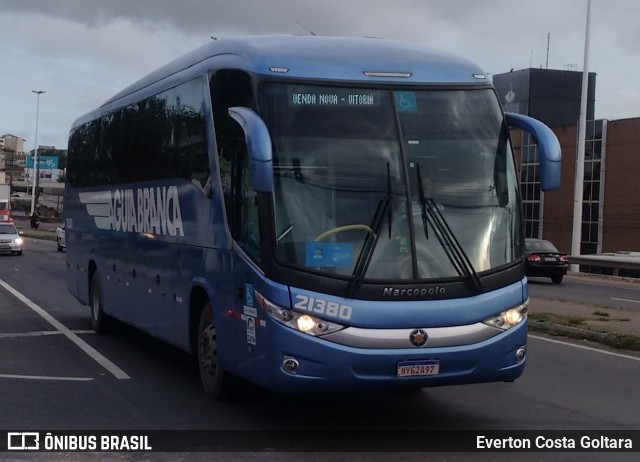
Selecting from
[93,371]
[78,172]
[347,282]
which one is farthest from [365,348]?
[78,172]

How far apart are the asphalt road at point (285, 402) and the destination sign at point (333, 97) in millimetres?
2815

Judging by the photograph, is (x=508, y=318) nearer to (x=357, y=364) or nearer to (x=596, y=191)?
(x=357, y=364)

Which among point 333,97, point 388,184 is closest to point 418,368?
point 388,184

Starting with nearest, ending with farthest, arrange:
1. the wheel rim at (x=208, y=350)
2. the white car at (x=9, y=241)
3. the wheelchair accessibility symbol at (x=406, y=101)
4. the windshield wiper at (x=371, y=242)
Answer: the windshield wiper at (x=371, y=242) < the wheelchair accessibility symbol at (x=406, y=101) < the wheel rim at (x=208, y=350) < the white car at (x=9, y=241)

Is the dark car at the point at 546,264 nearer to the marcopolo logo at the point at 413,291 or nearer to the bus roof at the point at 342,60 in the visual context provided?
the bus roof at the point at 342,60

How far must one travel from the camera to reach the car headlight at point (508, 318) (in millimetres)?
8085

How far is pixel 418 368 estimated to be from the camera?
25.5ft

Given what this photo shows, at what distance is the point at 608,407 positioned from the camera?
966 cm

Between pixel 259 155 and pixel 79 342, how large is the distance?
7.51m

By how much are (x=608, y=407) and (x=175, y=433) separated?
14.2ft

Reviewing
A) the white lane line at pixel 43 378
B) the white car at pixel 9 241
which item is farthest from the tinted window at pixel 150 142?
the white car at pixel 9 241

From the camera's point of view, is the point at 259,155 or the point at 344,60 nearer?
the point at 259,155

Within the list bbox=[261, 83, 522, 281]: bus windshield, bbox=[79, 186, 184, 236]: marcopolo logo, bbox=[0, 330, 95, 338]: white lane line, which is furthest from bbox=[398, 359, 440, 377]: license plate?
bbox=[0, 330, 95, 338]: white lane line

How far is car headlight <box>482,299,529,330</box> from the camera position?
8.09 metres
